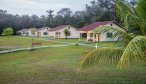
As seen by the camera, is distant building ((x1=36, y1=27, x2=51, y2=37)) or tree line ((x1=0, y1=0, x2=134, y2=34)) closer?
tree line ((x1=0, y1=0, x2=134, y2=34))

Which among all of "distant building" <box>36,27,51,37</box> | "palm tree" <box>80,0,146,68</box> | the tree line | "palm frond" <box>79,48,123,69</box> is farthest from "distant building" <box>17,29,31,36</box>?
"palm frond" <box>79,48,123,69</box>

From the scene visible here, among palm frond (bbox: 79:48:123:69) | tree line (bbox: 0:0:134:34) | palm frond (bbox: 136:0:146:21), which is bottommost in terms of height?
palm frond (bbox: 79:48:123:69)

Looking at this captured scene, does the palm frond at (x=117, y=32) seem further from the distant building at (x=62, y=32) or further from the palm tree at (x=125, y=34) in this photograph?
the distant building at (x=62, y=32)

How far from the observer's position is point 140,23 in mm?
11156

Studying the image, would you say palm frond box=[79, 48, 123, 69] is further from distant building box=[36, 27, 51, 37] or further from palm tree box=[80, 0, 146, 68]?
distant building box=[36, 27, 51, 37]

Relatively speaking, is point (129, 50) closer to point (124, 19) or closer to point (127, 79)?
point (124, 19)

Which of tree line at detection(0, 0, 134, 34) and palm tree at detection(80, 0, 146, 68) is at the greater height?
tree line at detection(0, 0, 134, 34)

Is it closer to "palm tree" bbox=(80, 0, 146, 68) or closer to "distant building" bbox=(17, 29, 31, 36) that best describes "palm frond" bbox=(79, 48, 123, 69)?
"palm tree" bbox=(80, 0, 146, 68)

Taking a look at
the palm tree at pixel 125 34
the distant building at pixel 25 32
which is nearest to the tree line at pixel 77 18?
the distant building at pixel 25 32

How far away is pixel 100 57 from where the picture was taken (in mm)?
10664

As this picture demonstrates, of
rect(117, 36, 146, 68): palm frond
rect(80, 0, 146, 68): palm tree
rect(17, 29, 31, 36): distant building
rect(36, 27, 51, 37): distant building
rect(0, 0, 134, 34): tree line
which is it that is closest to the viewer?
rect(117, 36, 146, 68): palm frond

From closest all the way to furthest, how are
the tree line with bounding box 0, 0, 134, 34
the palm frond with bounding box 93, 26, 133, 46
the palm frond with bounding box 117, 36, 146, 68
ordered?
the palm frond with bounding box 117, 36, 146, 68 < the palm frond with bounding box 93, 26, 133, 46 < the tree line with bounding box 0, 0, 134, 34

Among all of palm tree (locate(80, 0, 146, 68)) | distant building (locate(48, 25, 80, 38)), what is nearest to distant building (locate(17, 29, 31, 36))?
distant building (locate(48, 25, 80, 38))

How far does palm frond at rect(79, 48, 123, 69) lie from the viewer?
1056cm
